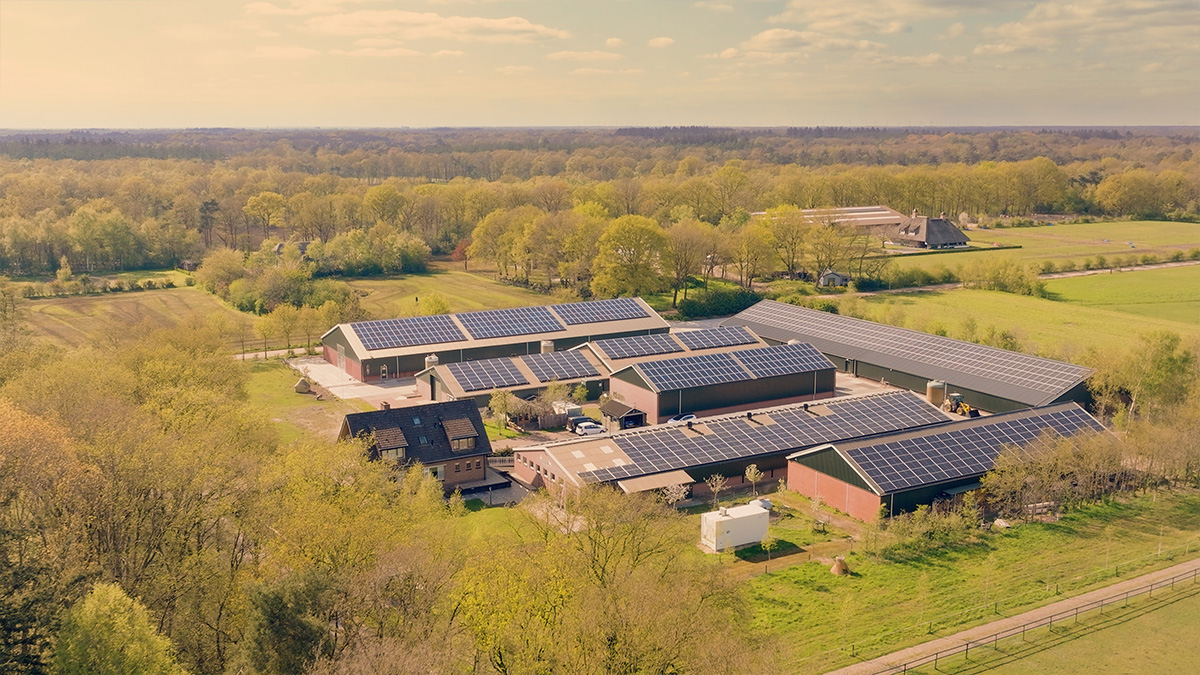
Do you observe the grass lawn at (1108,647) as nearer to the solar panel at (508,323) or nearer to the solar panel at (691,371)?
the solar panel at (691,371)

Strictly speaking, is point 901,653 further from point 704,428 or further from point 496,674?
point 704,428

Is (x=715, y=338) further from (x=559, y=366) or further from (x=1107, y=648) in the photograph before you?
(x=1107, y=648)

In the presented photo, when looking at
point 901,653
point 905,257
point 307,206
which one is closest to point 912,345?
point 901,653

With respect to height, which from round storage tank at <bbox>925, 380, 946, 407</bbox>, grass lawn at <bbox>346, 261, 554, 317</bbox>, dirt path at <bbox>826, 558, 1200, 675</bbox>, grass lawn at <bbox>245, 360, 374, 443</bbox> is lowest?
dirt path at <bbox>826, 558, 1200, 675</bbox>

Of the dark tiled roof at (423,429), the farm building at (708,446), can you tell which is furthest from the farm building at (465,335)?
the farm building at (708,446)

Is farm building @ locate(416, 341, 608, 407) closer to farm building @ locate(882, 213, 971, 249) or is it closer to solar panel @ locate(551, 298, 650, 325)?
solar panel @ locate(551, 298, 650, 325)

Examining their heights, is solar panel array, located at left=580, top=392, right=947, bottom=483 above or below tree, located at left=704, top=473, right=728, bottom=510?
above

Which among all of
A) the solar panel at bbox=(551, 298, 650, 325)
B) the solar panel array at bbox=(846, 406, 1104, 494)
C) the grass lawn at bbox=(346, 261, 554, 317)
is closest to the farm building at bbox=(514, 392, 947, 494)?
the solar panel array at bbox=(846, 406, 1104, 494)
